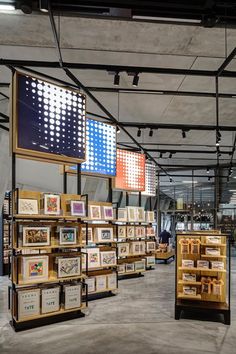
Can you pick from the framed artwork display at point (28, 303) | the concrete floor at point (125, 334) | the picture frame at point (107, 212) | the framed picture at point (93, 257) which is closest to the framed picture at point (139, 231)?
the picture frame at point (107, 212)

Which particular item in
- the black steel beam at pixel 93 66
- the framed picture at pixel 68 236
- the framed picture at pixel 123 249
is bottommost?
the framed picture at pixel 123 249

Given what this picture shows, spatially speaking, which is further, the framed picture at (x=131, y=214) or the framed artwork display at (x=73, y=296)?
the framed picture at (x=131, y=214)

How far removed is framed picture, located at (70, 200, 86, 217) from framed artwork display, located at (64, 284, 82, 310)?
127cm

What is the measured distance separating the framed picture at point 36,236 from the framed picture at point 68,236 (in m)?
0.28

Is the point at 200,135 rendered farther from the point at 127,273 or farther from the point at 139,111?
the point at 127,273

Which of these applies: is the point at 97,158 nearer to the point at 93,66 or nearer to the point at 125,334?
the point at 93,66

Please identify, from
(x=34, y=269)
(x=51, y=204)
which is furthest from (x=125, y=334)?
(x=51, y=204)

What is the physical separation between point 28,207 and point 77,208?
0.95 m

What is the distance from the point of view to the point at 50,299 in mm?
5758

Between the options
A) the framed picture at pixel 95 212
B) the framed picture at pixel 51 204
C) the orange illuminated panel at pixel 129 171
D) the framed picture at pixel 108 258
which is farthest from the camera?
the orange illuminated panel at pixel 129 171

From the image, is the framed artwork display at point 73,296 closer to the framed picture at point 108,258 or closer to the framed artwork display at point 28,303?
the framed artwork display at point 28,303

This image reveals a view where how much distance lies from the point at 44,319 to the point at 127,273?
15.3 ft

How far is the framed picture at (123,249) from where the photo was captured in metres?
9.76

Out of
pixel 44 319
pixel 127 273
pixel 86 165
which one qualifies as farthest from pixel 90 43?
pixel 127 273
